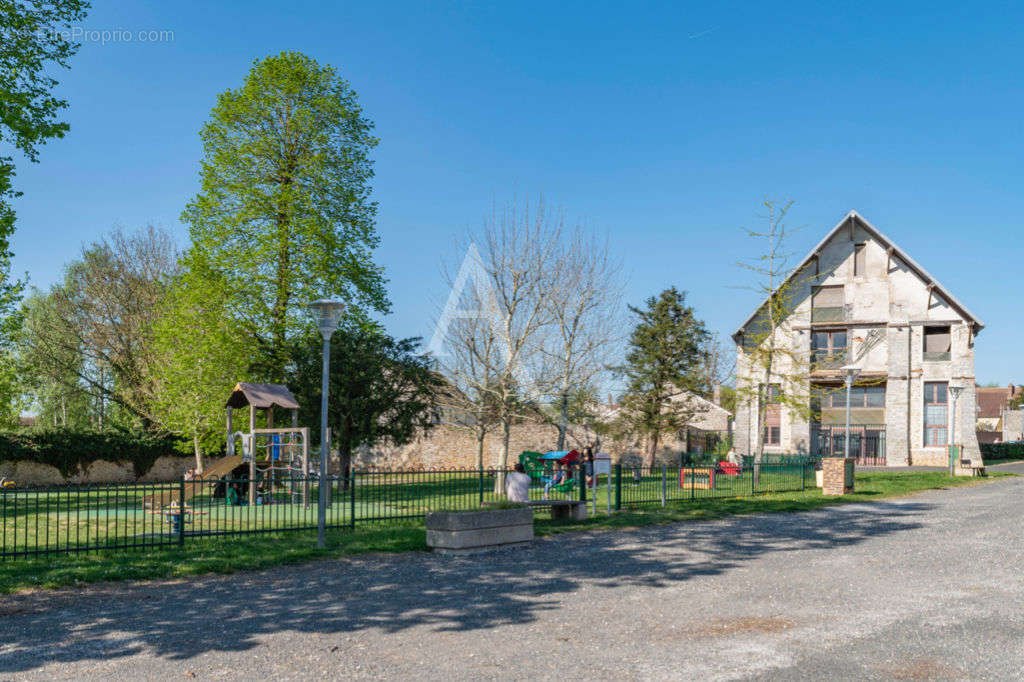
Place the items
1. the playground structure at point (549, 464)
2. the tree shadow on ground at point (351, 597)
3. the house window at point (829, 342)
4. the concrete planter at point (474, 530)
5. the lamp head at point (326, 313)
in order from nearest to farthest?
the tree shadow on ground at point (351, 597) < the concrete planter at point (474, 530) < the lamp head at point (326, 313) < the playground structure at point (549, 464) < the house window at point (829, 342)

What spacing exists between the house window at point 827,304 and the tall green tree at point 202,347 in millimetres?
34492

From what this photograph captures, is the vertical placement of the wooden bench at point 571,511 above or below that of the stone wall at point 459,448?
above

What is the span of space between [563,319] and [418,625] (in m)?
24.8

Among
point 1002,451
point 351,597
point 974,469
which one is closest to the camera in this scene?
point 351,597

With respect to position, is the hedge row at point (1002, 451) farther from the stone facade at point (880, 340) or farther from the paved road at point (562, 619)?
the paved road at point (562, 619)

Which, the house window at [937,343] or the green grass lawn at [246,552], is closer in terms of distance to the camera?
the green grass lawn at [246,552]

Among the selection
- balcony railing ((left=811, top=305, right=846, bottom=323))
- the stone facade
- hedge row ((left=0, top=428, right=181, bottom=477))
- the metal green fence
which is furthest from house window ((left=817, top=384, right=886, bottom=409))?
hedge row ((left=0, top=428, right=181, bottom=477))

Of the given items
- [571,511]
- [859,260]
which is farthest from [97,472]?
[859,260]

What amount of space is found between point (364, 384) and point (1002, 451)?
161ft

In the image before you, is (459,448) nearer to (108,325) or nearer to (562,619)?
(108,325)

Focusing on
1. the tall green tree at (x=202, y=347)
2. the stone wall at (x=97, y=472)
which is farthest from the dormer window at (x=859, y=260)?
the stone wall at (x=97, y=472)

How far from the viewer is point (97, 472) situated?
3416 cm

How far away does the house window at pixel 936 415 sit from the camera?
1825 inches

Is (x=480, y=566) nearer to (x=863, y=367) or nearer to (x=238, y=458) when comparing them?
(x=238, y=458)
